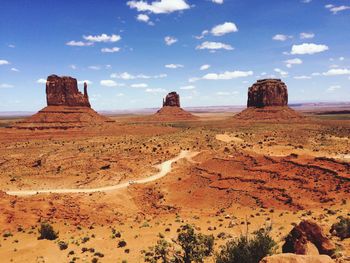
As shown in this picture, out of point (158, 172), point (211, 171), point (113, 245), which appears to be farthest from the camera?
point (158, 172)

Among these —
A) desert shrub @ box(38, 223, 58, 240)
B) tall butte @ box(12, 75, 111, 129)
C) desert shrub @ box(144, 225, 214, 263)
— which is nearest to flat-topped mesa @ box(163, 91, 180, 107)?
tall butte @ box(12, 75, 111, 129)

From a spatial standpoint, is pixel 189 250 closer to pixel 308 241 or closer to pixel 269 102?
pixel 308 241

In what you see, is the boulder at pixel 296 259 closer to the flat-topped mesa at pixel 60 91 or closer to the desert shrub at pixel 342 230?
the desert shrub at pixel 342 230

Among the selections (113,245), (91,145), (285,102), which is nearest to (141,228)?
(113,245)

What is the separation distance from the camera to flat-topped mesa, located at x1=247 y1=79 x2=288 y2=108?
138 m

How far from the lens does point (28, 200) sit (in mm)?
32625

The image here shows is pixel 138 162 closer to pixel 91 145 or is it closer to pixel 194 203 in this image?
pixel 194 203

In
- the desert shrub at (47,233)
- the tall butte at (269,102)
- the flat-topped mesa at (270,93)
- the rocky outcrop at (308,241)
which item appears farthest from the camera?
the flat-topped mesa at (270,93)

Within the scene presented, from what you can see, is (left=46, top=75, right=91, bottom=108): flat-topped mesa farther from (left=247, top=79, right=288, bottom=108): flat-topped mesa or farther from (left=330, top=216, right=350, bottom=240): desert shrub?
(left=330, top=216, right=350, bottom=240): desert shrub

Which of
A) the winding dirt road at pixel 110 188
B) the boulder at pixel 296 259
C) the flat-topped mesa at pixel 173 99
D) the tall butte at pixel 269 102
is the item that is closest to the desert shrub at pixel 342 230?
the boulder at pixel 296 259

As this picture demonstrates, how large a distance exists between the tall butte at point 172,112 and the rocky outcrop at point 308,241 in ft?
490

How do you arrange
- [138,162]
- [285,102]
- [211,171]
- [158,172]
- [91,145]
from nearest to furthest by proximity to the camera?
1. [211,171]
2. [158,172]
3. [138,162]
4. [91,145]
5. [285,102]

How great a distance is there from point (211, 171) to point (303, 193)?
12658mm

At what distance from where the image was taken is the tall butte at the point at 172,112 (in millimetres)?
172075
